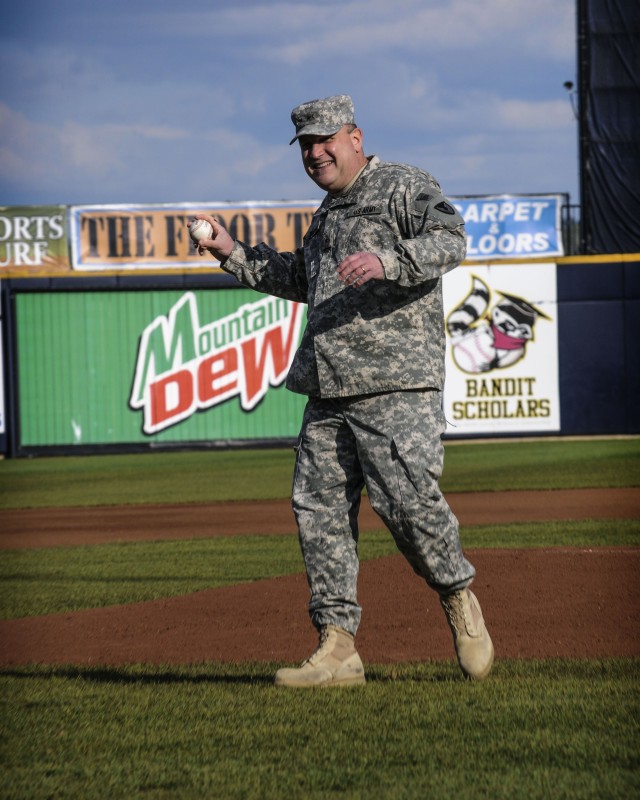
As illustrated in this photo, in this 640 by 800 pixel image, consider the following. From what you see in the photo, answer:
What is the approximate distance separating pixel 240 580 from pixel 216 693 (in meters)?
3.35

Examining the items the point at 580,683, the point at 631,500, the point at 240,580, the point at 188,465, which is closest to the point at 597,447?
the point at 188,465

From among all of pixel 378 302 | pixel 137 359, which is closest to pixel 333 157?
pixel 378 302

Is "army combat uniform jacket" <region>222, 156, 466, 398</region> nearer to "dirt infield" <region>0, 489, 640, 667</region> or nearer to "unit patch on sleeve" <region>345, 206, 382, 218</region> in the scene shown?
"unit patch on sleeve" <region>345, 206, 382, 218</region>

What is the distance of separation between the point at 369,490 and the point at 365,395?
1.00 ft

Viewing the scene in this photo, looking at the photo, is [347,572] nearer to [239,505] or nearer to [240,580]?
[240,580]

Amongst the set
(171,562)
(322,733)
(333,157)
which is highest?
(333,157)

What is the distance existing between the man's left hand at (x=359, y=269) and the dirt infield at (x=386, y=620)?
163cm

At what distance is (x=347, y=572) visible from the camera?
439 centimetres

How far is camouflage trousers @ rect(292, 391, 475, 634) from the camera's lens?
166 inches

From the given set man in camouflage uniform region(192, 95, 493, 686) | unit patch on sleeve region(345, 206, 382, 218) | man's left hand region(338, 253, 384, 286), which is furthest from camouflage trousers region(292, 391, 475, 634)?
unit patch on sleeve region(345, 206, 382, 218)

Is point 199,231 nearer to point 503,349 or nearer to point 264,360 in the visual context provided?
point 264,360

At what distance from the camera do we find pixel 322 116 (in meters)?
4.36

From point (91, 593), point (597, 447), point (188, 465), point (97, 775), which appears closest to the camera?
point (97, 775)

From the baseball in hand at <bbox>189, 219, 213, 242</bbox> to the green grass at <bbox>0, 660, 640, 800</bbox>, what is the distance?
1.51 metres
